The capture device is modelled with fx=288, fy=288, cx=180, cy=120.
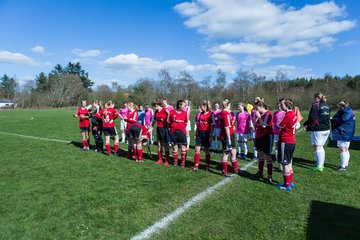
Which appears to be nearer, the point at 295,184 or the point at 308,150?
the point at 295,184

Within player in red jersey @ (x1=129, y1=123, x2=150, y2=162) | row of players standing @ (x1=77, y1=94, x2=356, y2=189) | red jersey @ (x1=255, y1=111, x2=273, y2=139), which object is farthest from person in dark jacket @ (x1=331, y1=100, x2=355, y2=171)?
player in red jersey @ (x1=129, y1=123, x2=150, y2=162)

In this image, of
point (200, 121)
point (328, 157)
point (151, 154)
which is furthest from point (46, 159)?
point (328, 157)

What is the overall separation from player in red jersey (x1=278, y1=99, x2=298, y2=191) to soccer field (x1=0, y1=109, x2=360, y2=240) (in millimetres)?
326

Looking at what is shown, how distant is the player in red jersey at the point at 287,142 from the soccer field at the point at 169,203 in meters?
0.33

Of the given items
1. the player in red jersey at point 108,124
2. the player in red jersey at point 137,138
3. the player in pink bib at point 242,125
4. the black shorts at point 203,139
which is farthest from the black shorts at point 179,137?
the player in red jersey at point 108,124

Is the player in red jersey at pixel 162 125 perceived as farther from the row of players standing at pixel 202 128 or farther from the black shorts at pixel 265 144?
the black shorts at pixel 265 144

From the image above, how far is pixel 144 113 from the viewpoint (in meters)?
12.2

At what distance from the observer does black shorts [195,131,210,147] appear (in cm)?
840

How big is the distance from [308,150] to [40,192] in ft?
33.4

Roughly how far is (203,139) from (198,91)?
64244 mm

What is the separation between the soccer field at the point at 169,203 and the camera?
4.62 m

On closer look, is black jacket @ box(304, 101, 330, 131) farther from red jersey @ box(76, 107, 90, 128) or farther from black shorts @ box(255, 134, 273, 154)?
red jersey @ box(76, 107, 90, 128)

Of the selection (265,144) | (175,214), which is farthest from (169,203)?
(265,144)

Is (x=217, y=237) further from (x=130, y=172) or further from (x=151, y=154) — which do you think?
(x=151, y=154)
